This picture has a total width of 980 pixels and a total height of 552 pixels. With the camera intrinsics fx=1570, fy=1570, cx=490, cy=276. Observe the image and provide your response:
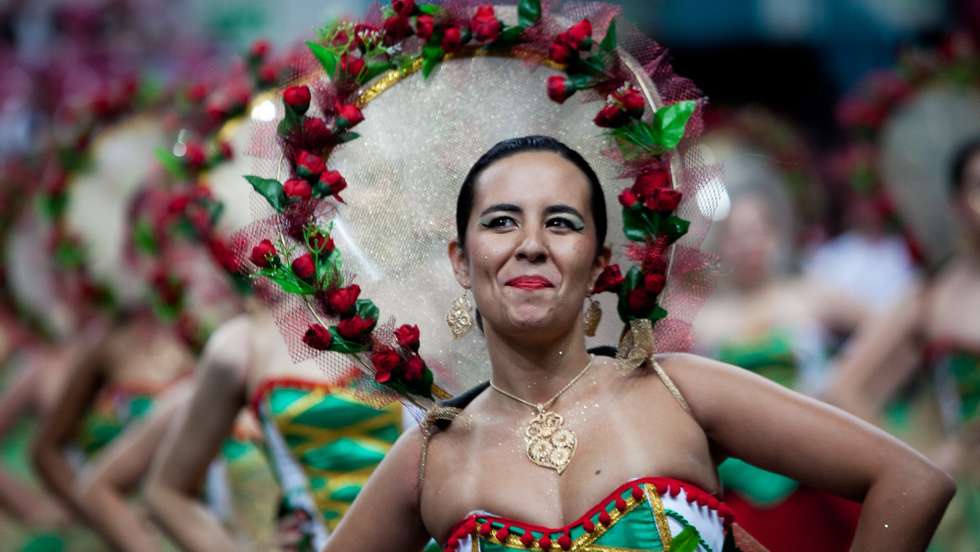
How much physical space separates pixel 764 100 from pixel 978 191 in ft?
20.4

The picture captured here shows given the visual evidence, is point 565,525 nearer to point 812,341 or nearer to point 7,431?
point 812,341

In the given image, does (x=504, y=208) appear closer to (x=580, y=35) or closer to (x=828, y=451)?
(x=580, y=35)

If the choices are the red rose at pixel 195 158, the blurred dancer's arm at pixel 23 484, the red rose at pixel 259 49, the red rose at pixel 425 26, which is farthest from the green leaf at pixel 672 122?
the blurred dancer's arm at pixel 23 484

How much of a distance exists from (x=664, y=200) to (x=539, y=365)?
387 mm

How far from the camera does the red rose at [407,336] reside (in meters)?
2.97

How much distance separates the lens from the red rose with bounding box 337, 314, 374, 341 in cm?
296

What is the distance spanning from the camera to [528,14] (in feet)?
9.86

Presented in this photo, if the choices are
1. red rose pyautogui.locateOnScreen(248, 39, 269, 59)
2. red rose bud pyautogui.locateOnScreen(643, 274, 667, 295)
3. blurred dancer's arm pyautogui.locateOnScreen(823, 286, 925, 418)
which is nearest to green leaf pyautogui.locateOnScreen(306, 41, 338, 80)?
red rose bud pyautogui.locateOnScreen(643, 274, 667, 295)

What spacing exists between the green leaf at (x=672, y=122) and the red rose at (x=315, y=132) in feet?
2.07

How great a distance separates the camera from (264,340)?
4.46m

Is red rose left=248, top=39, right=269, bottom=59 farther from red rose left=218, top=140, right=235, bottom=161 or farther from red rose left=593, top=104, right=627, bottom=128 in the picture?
red rose left=593, top=104, right=627, bottom=128

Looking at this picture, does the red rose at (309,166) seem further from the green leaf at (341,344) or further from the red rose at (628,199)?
the red rose at (628,199)

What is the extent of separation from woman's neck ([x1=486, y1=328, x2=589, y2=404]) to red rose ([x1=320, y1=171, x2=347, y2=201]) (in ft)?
1.36

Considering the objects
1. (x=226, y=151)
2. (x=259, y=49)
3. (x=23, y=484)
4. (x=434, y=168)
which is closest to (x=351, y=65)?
(x=434, y=168)
